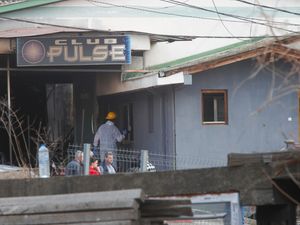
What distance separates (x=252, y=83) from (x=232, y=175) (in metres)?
11.8

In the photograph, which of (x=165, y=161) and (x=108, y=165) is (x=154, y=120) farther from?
(x=108, y=165)

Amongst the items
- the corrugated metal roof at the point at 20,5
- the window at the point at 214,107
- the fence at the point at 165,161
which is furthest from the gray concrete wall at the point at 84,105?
the window at the point at 214,107

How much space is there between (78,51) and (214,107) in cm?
361

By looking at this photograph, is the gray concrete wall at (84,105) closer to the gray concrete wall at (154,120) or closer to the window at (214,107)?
the gray concrete wall at (154,120)

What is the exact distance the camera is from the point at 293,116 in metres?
18.9

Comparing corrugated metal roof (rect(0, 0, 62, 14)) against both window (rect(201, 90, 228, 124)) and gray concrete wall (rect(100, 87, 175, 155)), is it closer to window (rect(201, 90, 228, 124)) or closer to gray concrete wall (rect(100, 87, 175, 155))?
gray concrete wall (rect(100, 87, 175, 155))

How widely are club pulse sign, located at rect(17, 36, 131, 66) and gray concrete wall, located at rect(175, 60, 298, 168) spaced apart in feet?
5.52

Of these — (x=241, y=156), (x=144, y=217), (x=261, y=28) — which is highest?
(x=261, y=28)

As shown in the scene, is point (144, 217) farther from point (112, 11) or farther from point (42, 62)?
point (112, 11)

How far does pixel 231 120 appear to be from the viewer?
1869cm

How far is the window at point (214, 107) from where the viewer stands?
18.7m

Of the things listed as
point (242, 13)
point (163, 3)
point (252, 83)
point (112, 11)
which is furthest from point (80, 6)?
point (252, 83)

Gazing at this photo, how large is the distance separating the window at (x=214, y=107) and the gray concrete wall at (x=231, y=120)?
4.8 inches

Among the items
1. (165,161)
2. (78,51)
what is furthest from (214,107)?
(78,51)
